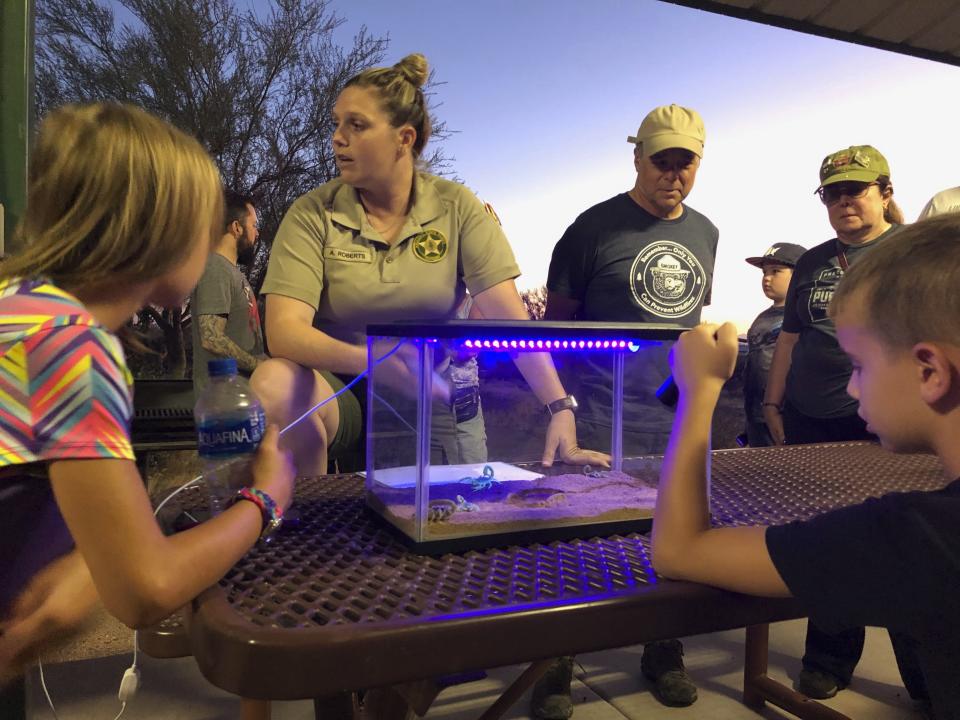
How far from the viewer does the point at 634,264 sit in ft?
7.56

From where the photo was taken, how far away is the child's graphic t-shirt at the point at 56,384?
0.79 metres

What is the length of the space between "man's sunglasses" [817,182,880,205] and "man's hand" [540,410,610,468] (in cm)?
175

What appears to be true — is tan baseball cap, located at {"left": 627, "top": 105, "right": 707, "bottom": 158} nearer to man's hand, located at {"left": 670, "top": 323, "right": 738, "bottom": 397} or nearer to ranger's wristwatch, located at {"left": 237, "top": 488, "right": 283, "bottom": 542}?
man's hand, located at {"left": 670, "top": 323, "right": 738, "bottom": 397}

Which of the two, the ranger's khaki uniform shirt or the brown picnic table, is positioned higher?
the ranger's khaki uniform shirt

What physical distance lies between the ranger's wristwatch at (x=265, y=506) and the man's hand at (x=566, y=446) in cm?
51

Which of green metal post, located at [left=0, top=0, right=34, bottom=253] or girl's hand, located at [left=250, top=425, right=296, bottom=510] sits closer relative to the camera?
girl's hand, located at [left=250, top=425, right=296, bottom=510]

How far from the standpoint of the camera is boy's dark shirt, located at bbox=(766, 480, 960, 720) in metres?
0.75

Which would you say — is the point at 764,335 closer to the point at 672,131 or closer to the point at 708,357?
the point at 672,131

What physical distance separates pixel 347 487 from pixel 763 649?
A: 5.23 ft

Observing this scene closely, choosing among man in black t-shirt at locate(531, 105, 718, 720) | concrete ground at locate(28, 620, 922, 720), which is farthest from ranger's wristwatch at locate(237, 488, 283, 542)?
man in black t-shirt at locate(531, 105, 718, 720)

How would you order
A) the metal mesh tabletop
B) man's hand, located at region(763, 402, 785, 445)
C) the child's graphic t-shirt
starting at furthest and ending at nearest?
man's hand, located at region(763, 402, 785, 445)
the child's graphic t-shirt
the metal mesh tabletop

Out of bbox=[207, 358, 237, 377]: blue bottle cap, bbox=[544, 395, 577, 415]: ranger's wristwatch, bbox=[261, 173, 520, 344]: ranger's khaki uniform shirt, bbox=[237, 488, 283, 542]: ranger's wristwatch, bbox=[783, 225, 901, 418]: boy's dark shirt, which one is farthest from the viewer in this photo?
bbox=[783, 225, 901, 418]: boy's dark shirt

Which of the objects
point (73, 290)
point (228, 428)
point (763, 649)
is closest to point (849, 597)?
point (228, 428)

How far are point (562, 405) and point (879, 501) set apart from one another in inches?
22.3
